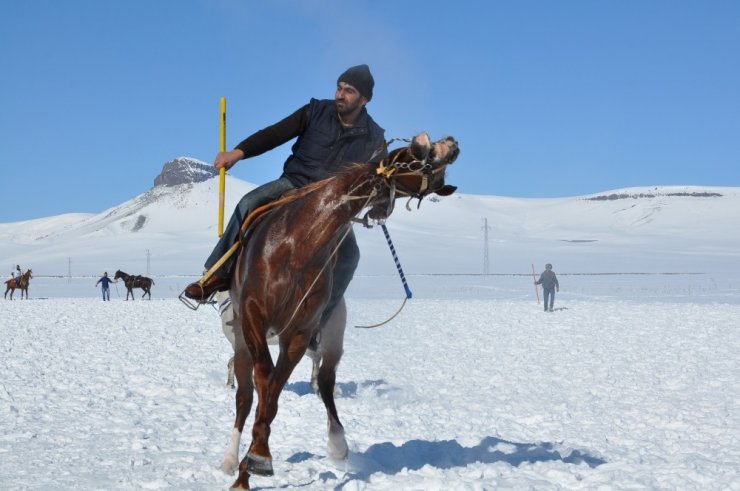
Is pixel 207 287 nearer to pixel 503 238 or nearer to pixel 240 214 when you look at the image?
pixel 240 214

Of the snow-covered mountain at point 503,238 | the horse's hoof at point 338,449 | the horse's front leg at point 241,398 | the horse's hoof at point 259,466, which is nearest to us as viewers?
the horse's hoof at point 259,466

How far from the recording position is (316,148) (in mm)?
5941

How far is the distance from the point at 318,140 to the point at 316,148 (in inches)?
2.6

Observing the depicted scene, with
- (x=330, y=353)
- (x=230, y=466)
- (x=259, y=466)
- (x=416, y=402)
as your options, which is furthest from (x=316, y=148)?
(x=416, y=402)

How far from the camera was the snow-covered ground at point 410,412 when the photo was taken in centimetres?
578

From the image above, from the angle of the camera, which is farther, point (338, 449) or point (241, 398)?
point (338, 449)

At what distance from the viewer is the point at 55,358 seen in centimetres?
1269

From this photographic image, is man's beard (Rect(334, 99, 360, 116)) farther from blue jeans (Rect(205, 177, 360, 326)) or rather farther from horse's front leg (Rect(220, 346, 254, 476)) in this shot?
horse's front leg (Rect(220, 346, 254, 476))

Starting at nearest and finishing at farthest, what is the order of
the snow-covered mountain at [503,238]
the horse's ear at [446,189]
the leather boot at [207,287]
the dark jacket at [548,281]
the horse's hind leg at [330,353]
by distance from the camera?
the horse's ear at [446,189] → the leather boot at [207,287] → the horse's hind leg at [330,353] → the dark jacket at [548,281] → the snow-covered mountain at [503,238]

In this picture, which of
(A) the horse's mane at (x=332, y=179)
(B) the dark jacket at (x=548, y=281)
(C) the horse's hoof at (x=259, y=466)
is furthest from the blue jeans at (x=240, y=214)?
(B) the dark jacket at (x=548, y=281)

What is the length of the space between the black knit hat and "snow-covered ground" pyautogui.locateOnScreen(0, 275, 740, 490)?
300 cm

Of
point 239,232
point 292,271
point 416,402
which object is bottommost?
point 416,402

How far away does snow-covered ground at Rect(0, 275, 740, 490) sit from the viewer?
5781 millimetres

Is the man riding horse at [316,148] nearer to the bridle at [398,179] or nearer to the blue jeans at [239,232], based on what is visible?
the blue jeans at [239,232]
